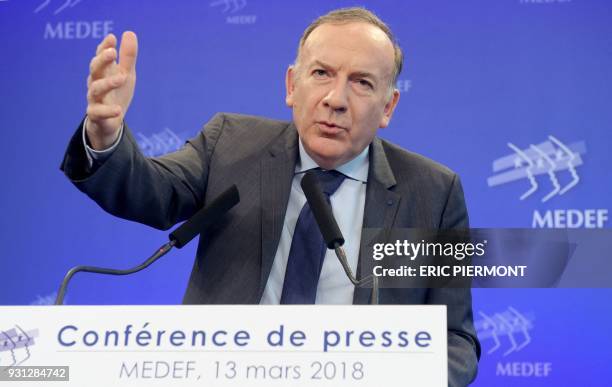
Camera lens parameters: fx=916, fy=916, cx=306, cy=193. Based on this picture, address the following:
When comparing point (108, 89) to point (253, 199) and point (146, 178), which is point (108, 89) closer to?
point (146, 178)

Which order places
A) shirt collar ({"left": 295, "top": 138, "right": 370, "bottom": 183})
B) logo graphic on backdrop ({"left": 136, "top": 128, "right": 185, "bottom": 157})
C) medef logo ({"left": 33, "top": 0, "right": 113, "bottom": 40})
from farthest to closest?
medef logo ({"left": 33, "top": 0, "right": 113, "bottom": 40}), logo graphic on backdrop ({"left": 136, "top": 128, "right": 185, "bottom": 157}), shirt collar ({"left": 295, "top": 138, "right": 370, "bottom": 183})

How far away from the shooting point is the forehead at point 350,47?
229 cm

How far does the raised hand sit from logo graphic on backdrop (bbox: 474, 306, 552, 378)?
194cm

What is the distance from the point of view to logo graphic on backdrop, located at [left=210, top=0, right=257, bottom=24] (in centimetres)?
370

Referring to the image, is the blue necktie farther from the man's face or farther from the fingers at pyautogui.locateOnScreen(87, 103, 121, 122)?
the fingers at pyautogui.locateOnScreen(87, 103, 121, 122)

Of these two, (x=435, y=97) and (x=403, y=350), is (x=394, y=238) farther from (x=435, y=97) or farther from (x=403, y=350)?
(x=435, y=97)

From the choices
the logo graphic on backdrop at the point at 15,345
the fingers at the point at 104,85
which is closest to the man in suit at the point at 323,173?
the fingers at the point at 104,85

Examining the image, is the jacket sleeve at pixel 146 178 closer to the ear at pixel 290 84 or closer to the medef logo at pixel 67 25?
the ear at pixel 290 84

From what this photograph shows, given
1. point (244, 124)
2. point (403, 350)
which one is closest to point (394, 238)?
point (244, 124)

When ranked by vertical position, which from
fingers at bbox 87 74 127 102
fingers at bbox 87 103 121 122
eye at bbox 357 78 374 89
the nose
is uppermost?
eye at bbox 357 78 374 89

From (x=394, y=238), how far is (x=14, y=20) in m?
2.30

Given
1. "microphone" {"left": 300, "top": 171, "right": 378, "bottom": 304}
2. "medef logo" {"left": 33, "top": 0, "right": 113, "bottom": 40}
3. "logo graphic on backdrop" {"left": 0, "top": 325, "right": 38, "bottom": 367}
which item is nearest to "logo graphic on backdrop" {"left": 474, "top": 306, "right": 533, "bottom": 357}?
"microphone" {"left": 300, "top": 171, "right": 378, "bottom": 304}

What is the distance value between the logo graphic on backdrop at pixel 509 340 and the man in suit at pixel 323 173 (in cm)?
107

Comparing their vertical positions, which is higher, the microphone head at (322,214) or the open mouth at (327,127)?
the open mouth at (327,127)
